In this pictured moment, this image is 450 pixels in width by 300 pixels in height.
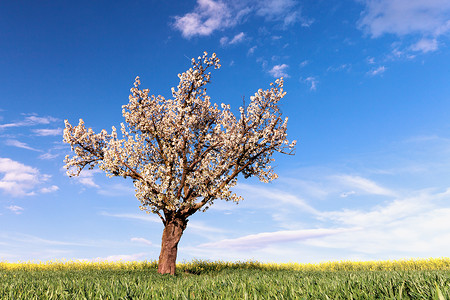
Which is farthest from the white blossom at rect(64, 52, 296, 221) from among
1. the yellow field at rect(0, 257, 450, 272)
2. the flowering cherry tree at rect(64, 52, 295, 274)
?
the yellow field at rect(0, 257, 450, 272)

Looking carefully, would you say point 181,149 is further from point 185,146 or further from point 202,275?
point 202,275

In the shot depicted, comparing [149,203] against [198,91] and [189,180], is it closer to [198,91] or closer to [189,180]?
[189,180]

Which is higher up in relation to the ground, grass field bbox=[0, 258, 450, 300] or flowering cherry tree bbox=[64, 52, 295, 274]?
flowering cherry tree bbox=[64, 52, 295, 274]

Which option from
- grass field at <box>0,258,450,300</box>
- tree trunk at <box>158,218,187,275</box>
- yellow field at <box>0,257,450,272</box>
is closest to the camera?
grass field at <box>0,258,450,300</box>

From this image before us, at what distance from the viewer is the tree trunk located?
66.4 feet

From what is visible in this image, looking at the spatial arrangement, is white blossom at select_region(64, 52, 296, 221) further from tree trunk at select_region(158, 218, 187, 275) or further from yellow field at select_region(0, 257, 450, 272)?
yellow field at select_region(0, 257, 450, 272)

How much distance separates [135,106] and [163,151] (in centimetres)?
364

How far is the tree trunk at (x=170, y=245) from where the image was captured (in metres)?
20.2

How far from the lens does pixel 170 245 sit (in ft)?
67.1

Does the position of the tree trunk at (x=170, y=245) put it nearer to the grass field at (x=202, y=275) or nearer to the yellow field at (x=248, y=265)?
the grass field at (x=202, y=275)

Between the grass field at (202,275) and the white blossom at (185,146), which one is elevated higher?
the white blossom at (185,146)

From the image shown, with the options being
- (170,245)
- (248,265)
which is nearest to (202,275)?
(170,245)

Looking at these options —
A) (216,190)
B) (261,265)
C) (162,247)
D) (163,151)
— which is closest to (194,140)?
(163,151)

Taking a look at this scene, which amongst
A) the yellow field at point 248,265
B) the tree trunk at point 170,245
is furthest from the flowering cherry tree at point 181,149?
the yellow field at point 248,265
